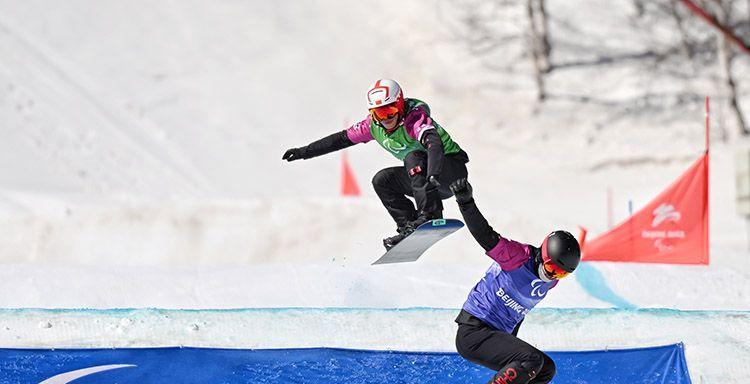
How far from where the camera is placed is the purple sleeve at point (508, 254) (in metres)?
6.16

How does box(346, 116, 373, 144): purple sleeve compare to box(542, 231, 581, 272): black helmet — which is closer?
box(542, 231, 581, 272): black helmet

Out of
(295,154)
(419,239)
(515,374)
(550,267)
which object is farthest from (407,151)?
(515,374)

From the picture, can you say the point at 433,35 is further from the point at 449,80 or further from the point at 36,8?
the point at 36,8

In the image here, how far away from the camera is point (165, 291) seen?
8.39 metres

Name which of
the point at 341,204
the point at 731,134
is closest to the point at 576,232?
the point at 341,204

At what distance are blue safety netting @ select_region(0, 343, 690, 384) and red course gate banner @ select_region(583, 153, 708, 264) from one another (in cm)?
330

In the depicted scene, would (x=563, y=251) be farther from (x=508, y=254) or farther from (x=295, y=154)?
(x=295, y=154)

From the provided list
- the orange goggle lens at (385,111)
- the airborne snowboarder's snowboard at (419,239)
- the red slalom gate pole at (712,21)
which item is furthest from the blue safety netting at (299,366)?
the red slalom gate pole at (712,21)

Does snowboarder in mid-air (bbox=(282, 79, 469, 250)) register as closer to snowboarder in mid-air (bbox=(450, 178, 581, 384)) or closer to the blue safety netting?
the blue safety netting

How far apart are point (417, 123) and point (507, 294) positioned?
81.8 inches

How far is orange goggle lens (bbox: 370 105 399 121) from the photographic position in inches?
309

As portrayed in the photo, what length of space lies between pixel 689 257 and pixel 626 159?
1309cm

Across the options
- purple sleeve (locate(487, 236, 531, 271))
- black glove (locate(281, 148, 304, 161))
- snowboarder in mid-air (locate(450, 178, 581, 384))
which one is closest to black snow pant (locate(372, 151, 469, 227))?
black glove (locate(281, 148, 304, 161))

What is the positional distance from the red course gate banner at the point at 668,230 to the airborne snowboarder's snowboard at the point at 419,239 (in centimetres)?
321
